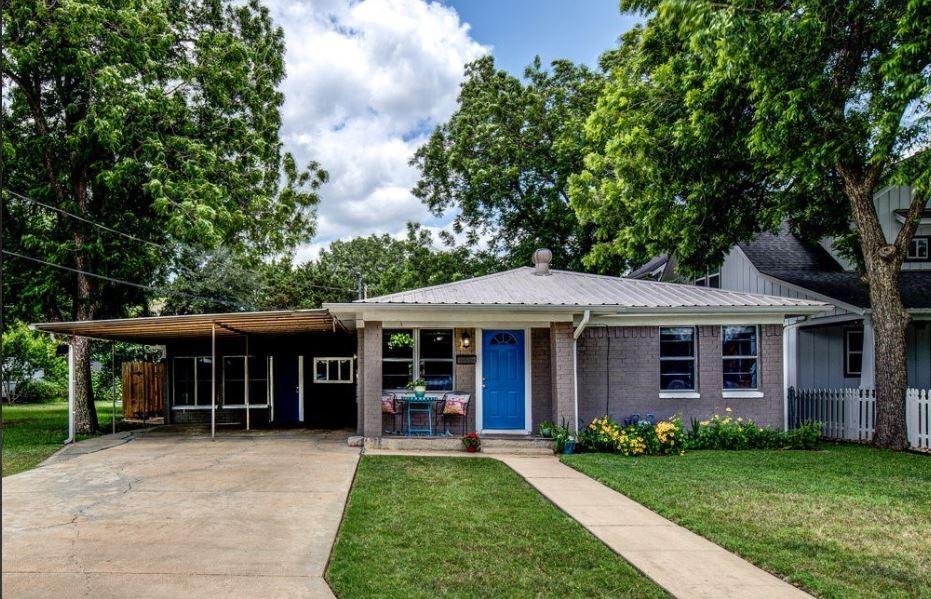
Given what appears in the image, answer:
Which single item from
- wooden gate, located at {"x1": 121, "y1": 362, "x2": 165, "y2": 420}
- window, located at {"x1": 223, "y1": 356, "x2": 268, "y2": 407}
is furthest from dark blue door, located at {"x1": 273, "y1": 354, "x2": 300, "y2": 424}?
wooden gate, located at {"x1": 121, "y1": 362, "x2": 165, "y2": 420}

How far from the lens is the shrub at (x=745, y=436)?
12344 mm

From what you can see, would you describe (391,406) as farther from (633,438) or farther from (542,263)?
(542,263)

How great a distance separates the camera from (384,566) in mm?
5102

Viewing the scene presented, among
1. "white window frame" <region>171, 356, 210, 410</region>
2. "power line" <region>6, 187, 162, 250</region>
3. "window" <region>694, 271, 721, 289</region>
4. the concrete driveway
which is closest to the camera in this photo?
the concrete driveway

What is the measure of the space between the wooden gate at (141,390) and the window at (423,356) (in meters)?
8.10

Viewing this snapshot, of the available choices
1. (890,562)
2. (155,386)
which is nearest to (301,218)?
(155,386)

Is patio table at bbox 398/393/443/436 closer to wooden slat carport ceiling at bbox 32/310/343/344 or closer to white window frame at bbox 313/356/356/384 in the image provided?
wooden slat carport ceiling at bbox 32/310/343/344

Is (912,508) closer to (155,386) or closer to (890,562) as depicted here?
(890,562)

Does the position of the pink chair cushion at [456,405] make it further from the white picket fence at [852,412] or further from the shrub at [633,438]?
the white picket fence at [852,412]

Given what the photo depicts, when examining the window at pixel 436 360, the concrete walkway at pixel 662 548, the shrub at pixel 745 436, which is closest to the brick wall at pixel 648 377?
the shrub at pixel 745 436

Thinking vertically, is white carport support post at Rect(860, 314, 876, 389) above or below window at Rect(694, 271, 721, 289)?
below

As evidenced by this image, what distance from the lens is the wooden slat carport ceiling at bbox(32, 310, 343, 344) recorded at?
11711 mm

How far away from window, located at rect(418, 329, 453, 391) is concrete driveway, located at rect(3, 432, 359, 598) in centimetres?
257

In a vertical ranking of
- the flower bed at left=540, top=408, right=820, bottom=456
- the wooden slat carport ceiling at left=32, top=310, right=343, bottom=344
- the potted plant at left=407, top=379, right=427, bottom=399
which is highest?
the wooden slat carport ceiling at left=32, top=310, right=343, bottom=344
